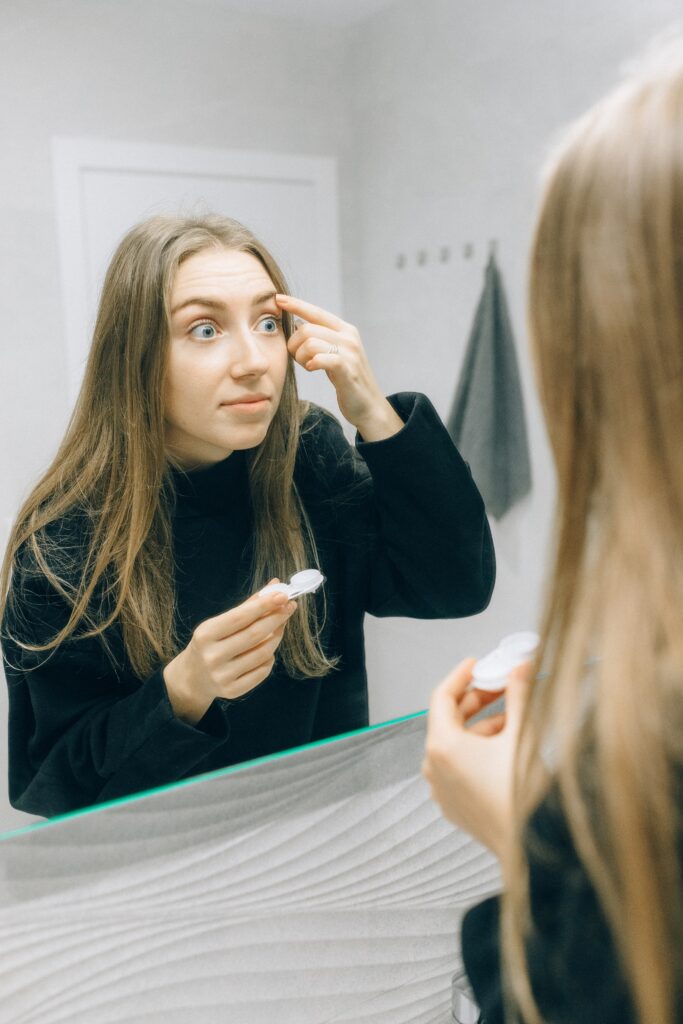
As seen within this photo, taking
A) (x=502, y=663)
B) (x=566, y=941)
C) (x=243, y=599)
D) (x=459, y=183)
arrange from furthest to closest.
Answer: (x=459, y=183) < (x=243, y=599) < (x=502, y=663) < (x=566, y=941)

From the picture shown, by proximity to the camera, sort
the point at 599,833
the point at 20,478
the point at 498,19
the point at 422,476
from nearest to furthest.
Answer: the point at 599,833, the point at 20,478, the point at 422,476, the point at 498,19

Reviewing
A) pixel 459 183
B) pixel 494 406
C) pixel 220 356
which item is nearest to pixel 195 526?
pixel 220 356

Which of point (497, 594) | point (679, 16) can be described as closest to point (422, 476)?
point (497, 594)

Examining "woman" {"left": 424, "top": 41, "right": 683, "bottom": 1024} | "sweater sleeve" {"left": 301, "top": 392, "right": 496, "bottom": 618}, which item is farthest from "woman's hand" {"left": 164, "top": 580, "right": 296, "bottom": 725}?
"woman" {"left": 424, "top": 41, "right": 683, "bottom": 1024}

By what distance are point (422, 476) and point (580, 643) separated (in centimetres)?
45

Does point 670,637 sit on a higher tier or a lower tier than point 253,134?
lower

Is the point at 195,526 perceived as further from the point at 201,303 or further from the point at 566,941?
the point at 566,941

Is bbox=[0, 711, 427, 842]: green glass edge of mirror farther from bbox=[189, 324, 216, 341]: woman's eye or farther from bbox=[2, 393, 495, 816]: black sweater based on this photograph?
bbox=[189, 324, 216, 341]: woman's eye

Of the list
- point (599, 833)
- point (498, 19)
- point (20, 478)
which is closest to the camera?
point (599, 833)

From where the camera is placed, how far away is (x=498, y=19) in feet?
3.70

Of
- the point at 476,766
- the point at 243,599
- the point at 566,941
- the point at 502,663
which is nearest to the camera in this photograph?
the point at 566,941

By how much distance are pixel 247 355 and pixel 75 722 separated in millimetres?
380

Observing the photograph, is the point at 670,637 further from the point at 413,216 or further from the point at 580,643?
the point at 413,216

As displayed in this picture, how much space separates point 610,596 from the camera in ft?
1.80
